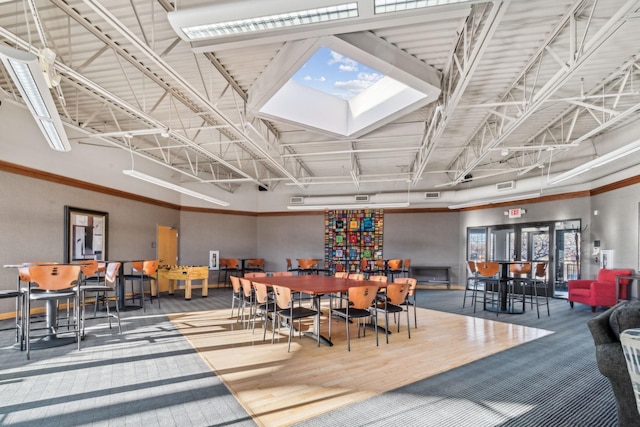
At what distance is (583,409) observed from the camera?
9.32 feet

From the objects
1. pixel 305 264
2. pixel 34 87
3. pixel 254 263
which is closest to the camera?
pixel 34 87

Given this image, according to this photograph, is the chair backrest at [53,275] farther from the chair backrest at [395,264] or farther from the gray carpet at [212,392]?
the chair backrest at [395,264]

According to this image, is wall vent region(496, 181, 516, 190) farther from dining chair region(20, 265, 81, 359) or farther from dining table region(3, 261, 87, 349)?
dining table region(3, 261, 87, 349)

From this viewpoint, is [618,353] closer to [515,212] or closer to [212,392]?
[212,392]

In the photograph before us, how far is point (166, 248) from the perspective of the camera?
10828 millimetres

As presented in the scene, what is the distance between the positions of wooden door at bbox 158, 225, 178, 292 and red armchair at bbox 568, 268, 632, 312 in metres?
10.9

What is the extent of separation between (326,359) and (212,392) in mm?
1399

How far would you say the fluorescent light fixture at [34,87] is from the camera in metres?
2.73

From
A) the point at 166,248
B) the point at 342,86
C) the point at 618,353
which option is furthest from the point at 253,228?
the point at 618,353

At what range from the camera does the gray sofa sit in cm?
217

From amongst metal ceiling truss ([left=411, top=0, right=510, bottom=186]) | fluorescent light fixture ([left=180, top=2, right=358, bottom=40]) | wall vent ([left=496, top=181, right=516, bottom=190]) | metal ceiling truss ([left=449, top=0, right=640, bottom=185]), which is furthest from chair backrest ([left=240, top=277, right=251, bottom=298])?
wall vent ([left=496, top=181, right=516, bottom=190])

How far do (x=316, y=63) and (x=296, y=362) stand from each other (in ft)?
16.0

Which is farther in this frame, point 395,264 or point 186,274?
point 395,264

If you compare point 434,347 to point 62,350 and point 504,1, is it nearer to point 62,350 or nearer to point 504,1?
point 504,1
